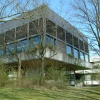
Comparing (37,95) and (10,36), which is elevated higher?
(10,36)

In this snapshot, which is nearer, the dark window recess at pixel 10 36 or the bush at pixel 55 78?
the bush at pixel 55 78

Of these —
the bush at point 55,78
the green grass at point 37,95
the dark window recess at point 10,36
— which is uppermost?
the dark window recess at point 10,36

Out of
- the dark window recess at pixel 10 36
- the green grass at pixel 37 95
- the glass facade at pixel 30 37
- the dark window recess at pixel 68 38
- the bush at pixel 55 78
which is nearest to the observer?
the green grass at pixel 37 95

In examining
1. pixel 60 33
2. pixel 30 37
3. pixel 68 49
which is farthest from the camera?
pixel 68 49

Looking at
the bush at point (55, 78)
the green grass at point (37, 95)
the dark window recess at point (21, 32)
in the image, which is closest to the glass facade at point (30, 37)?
the dark window recess at point (21, 32)

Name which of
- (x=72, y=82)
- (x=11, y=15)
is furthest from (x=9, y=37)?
(x=11, y=15)

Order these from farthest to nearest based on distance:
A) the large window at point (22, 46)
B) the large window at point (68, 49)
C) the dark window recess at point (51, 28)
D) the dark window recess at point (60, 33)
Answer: the large window at point (68, 49)
the dark window recess at point (60, 33)
the large window at point (22, 46)
the dark window recess at point (51, 28)

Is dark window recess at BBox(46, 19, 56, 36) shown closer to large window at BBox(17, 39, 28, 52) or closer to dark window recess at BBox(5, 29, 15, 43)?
large window at BBox(17, 39, 28, 52)

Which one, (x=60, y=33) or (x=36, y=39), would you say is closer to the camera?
(x=36, y=39)

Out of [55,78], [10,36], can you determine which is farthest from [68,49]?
[55,78]

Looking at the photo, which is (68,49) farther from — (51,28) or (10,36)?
(10,36)

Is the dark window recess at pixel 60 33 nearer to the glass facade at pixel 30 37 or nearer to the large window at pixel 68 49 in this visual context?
the glass facade at pixel 30 37

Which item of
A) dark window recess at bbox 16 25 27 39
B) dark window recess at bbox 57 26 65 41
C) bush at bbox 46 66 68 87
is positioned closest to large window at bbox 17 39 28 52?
dark window recess at bbox 16 25 27 39

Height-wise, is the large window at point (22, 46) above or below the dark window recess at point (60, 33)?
below
